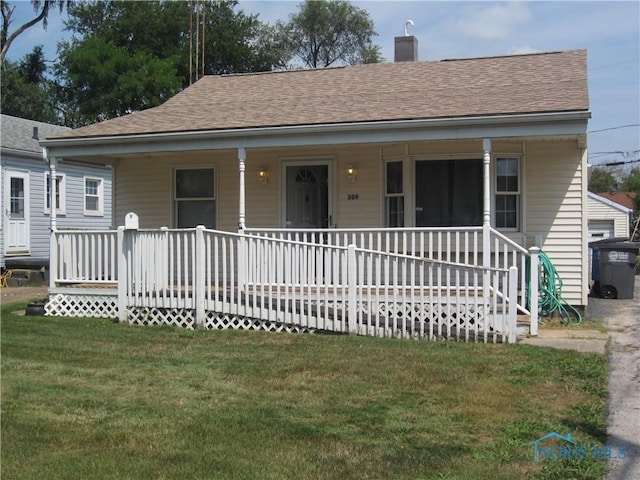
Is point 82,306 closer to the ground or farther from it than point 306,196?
closer to the ground

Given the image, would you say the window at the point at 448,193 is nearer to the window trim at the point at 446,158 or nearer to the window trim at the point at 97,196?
the window trim at the point at 446,158

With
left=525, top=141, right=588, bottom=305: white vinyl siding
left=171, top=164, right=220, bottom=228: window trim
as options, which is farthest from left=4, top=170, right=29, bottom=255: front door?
left=525, top=141, right=588, bottom=305: white vinyl siding

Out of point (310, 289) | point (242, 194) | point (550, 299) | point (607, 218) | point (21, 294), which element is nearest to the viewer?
point (310, 289)

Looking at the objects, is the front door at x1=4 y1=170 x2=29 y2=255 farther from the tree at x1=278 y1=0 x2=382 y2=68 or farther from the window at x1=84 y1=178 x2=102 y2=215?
the tree at x1=278 y1=0 x2=382 y2=68

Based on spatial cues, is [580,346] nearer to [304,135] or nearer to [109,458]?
[304,135]

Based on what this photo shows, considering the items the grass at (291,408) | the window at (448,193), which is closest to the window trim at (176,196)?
the window at (448,193)

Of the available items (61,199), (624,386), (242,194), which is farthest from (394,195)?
(61,199)

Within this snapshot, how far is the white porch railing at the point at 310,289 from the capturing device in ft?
31.2

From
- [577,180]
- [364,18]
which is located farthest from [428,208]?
[364,18]

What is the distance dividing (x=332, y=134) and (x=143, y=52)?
31.0 meters

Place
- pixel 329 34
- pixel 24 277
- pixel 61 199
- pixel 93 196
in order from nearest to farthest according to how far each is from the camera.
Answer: pixel 24 277
pixel 61 199
pixel 93 196
pixel 329 34

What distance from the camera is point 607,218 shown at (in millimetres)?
38531

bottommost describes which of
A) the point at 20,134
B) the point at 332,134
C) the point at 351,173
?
the point at 351,173

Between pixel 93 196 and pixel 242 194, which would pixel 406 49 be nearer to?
pixel 242 194
